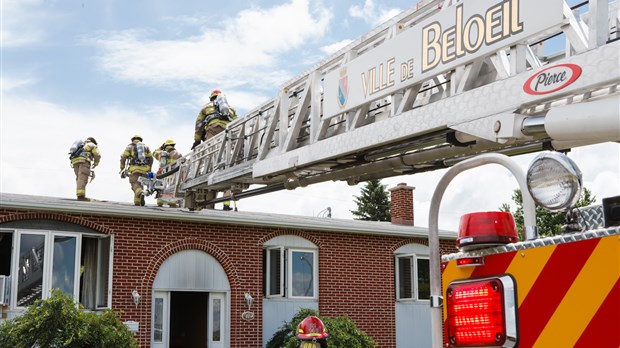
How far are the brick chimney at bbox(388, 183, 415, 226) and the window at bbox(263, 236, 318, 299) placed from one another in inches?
183

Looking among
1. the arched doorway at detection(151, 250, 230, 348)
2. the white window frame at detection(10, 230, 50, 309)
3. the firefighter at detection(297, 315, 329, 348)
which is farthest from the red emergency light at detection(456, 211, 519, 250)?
the arched doorway at detection(151, 250, 230, 348)

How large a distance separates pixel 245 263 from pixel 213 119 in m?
5.48

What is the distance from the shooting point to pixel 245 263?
59.5 ft

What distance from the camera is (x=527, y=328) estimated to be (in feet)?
8.51

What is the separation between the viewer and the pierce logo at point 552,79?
489 centimetres

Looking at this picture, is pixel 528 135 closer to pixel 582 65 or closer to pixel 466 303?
pixel 582 65

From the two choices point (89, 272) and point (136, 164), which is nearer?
point (89, 272)

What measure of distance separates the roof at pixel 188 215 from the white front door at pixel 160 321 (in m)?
1.75

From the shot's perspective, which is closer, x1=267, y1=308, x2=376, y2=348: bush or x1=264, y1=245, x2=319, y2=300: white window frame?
x1=267, y1=308, x2=376, y2=348: bush

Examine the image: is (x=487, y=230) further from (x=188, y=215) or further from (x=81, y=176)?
(x=81, y=176)

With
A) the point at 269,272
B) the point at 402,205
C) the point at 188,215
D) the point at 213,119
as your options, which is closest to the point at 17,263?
the point at 188,215

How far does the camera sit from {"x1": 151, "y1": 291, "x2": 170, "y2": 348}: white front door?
55.5ft

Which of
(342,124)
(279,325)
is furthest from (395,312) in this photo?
(342,124)

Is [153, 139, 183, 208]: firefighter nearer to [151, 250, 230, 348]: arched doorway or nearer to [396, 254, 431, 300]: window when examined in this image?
[151, 250, 230, 348]: arched doorway
